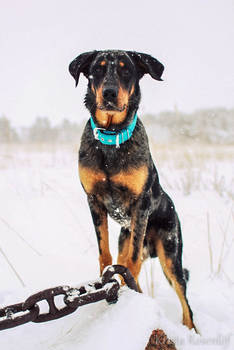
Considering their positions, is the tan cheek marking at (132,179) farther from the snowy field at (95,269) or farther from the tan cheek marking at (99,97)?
the snowy field at (95,269)

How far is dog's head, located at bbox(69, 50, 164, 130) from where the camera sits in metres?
2.25

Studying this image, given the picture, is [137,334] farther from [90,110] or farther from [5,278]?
[5,278]

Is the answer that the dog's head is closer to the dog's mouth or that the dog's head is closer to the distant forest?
the dog's mouth

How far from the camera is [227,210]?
4.79m

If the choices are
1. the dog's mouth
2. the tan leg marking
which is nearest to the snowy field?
the tan leg marking

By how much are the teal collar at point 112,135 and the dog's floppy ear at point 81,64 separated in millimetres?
425

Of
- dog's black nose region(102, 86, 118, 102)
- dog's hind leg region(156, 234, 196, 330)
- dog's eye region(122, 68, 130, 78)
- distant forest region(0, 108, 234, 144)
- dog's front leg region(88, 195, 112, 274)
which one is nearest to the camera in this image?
dog's black nose region(102, 86, 118, 102)

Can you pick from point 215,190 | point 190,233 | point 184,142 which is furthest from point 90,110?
point 184,142

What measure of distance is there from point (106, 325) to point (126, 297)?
0.13 m

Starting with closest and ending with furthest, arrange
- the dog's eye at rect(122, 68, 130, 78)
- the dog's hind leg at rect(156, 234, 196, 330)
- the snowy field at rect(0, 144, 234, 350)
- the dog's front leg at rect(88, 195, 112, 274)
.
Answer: the snowy field at rect(0, 144, 234, 350)
the dog's front leg at rect(88, 195, 112, 274)
the dog's eye at rect(122, 68, 130, 78)
the dog's hind leg at rect(156, 234, 196, 330)

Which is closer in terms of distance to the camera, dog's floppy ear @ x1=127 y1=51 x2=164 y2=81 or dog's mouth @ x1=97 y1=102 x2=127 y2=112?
dog's mouth @ x1=97 y1=102 x2=127 y2=112

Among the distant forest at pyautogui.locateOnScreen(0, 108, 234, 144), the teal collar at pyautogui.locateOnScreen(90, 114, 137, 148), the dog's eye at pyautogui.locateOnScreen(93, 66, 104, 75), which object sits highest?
the dog's eye at pyautogui.locateOnScreen(93, 66, 104, 75)

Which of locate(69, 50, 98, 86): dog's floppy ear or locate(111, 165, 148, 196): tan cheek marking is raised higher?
locate(69, 50, 98, 86): dog's floppy ear

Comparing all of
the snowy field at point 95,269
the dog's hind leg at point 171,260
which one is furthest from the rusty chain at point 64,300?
the dog's hind leg at point 171,260
